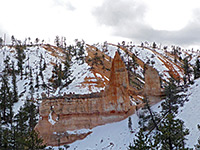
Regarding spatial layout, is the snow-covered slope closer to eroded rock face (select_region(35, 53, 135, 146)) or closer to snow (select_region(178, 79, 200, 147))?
snow (select_region(178, 79, 200, 147))

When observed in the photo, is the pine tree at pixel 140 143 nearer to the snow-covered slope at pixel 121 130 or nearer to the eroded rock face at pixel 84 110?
the snow-covered slope at pixel 121 130

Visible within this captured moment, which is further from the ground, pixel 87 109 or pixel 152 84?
pixel 152 84

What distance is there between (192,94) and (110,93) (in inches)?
516

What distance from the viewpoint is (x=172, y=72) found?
107m

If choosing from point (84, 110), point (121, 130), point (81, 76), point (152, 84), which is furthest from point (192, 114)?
point (81, 76)

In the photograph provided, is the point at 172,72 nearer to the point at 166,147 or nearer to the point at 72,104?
the point at 72,104

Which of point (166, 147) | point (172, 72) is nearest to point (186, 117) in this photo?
point (166, 147)

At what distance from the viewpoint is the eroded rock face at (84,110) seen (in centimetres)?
3665

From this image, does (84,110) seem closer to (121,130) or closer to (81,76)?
(121,130)

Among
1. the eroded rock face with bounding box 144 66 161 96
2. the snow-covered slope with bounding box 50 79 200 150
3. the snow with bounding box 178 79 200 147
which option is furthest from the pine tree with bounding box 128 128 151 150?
the eroded rock face with bounding box 144 66 161 96

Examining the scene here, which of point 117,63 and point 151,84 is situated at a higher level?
point 117,63

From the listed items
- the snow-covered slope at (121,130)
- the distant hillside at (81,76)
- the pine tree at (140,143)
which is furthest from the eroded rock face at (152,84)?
the pine tree at (140,143)

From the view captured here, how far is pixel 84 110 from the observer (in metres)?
38.1

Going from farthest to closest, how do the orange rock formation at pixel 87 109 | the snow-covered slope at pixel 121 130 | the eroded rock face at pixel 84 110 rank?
the eroded rock face at pixel 84 110
the orange rock formation at pixel 87 109
the snow-covered slope at pixel 121 130
